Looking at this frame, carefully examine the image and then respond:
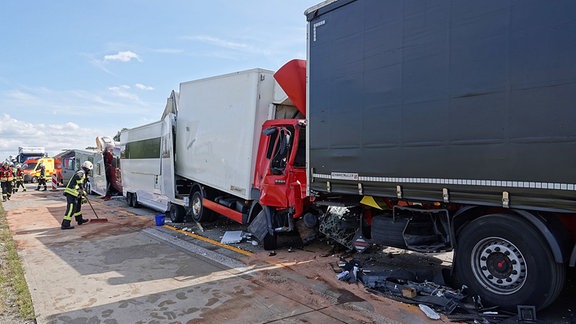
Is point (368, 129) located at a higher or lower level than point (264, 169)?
higher

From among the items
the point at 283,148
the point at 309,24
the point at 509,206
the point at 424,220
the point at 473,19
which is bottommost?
the point at 424,220

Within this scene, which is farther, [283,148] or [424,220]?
[283,148]

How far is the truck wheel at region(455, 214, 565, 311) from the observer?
149 inches

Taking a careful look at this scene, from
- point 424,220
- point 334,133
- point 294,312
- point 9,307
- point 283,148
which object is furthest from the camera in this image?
point 283,148

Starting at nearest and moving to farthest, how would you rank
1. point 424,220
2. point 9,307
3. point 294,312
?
point 294,312
point 9,307
point 424,220

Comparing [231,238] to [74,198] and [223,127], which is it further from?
[74,198]

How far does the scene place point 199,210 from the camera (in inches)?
384

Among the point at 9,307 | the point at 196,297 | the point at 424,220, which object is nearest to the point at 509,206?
the point at 424,220

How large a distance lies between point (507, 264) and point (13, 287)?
604 cm

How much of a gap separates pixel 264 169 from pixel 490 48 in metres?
4.30

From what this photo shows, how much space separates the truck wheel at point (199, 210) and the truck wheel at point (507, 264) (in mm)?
6351

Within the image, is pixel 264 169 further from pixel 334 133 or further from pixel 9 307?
pixel 9 307

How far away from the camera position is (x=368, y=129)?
17.0ft

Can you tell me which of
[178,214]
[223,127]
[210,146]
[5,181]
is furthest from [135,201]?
[5,181]
